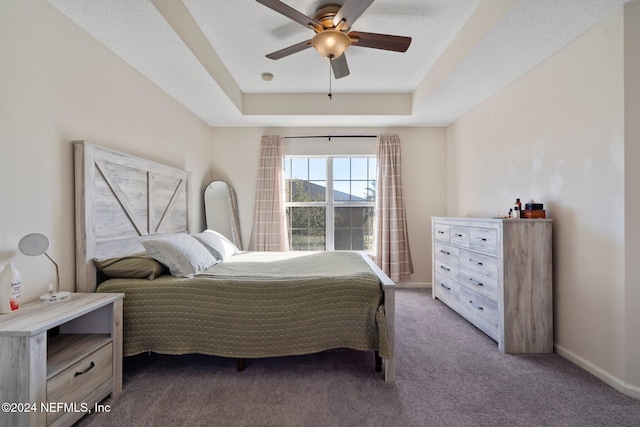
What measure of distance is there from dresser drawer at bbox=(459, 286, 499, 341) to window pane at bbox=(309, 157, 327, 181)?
2393 mm

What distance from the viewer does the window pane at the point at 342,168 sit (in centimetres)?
416

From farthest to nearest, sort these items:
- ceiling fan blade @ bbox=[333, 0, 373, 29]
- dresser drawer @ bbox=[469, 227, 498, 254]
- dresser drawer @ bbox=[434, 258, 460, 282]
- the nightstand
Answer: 1. dresser drawer @ bbox=[434, 258, 460, 282]
2. dresser drawer @ bbox=[469, 227, 498, 254]
3. ceiling fan blade @ bbox=[333, 0, 373, 29]
4. the nightstand

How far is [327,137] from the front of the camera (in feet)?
13.3

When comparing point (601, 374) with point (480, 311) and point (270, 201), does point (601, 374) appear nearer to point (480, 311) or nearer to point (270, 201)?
point (480, 311)

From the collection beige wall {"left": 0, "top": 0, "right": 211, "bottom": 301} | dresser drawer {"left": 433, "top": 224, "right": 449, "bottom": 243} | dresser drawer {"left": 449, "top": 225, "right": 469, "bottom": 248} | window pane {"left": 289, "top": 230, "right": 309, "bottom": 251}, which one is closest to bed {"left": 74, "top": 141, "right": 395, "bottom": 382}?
beige wall {"left": 0, "top": 0, "right": 211, "bottom": 301}

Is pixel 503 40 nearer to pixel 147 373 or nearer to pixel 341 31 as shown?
pixel 341 31

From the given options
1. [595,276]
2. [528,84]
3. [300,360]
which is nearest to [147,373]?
[300,360]

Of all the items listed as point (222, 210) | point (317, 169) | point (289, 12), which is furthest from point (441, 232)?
point (222, 210)

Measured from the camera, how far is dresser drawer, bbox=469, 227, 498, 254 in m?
2.30

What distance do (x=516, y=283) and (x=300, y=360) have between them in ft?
5.98

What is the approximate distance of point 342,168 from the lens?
4.17 m

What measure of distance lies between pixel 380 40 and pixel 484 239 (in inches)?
74.0

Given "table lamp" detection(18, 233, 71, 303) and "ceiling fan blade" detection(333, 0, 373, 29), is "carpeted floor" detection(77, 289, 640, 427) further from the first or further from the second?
"ceiling fan blade" detection(333, 0, 373, 29)

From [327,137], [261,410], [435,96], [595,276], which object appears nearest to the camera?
[261,410]
